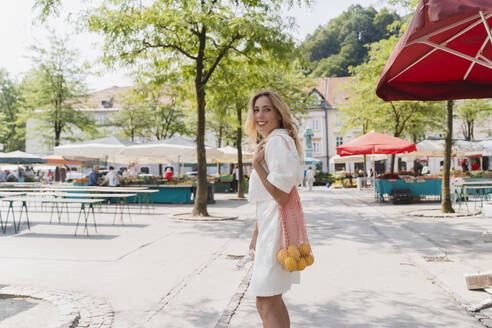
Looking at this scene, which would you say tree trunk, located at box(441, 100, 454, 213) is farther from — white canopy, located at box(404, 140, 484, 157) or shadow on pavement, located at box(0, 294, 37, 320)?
shadow on pavement, located at box(0, 294, 37, 320)

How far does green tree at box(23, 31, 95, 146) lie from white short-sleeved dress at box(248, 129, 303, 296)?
2819 centimetres

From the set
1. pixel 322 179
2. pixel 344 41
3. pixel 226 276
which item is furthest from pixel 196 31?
pixel 344 41

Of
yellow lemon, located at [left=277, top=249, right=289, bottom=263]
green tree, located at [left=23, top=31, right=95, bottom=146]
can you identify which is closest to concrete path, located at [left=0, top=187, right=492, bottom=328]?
yellow lemon, located at [left=277, top=249, right=289, bottom=263]

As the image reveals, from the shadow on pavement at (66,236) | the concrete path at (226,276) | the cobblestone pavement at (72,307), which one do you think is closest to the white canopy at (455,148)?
the concrete path at (226,276)

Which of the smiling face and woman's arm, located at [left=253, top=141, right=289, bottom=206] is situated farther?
the smiling face

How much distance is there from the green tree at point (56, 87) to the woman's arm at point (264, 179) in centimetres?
2814

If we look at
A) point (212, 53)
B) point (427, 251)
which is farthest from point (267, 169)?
point (212, 53)

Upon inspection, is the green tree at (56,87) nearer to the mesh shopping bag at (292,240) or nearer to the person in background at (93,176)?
the person in background at (93,176)

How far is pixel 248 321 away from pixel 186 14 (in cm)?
974

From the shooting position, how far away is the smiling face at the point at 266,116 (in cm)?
274

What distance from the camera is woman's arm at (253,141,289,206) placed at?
2.44 meters

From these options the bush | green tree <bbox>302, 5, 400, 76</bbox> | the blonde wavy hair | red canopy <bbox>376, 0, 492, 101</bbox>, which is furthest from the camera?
green tree <bbox>302, 5, 400, 76</bbox>

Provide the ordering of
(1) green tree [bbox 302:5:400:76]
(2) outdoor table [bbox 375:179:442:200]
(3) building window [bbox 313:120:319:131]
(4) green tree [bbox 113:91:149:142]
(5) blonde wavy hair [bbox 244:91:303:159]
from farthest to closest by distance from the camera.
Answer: (1) green tree [bbox 302:5:400:76] < (3) building window [bbox 313:120:319:131] < (4) green tree [bbox 113:91:149:142] < (2) outdoor table [bbox 375:179:442:200] < (5) blonde wavy hair [bbox 244:91:303:159]

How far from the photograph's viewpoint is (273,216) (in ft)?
8.25
